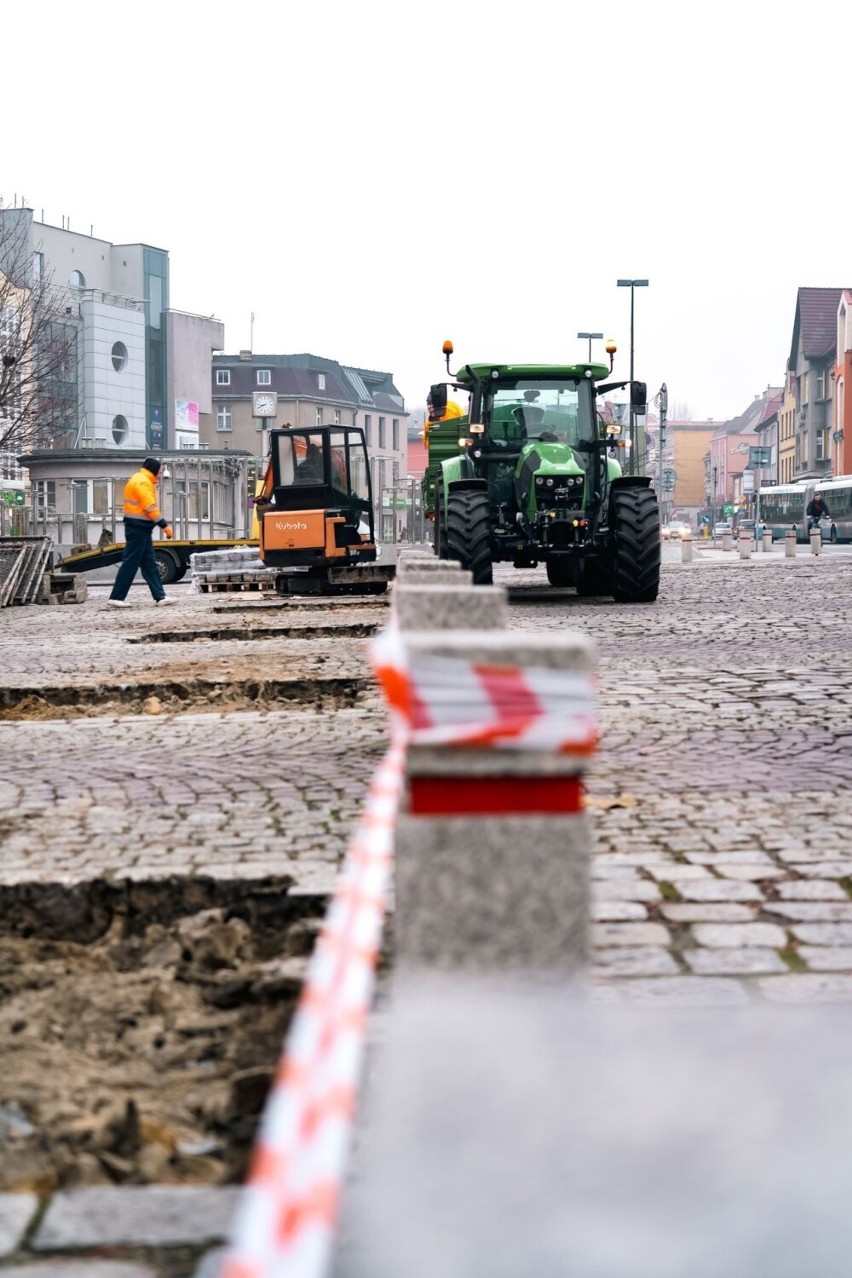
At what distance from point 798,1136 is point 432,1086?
65 centimetres

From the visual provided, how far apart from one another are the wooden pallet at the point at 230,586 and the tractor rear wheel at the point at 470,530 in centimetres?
1104

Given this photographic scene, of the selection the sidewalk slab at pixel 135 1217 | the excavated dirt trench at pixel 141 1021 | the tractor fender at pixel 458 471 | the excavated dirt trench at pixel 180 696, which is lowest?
the excavated dirt trench at pixel 180 696

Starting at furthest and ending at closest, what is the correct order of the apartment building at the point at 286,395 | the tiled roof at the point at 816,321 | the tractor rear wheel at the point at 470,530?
1. the apartment building at the point at 286,395
2. the tiled roof at the point at 816,321
3. the tractor rear wheel at the point at 470,530

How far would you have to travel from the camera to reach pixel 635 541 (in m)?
18.5

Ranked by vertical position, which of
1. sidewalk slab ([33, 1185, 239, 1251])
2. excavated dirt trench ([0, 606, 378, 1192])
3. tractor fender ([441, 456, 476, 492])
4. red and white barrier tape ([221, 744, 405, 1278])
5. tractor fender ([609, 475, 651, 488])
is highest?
tractor fender ([441, 456, 476, 492])

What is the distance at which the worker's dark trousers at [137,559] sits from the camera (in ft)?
71.0

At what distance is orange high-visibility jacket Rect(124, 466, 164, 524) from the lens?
2120 cm

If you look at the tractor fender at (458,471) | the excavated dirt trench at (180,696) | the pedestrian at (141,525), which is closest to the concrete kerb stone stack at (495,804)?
A: the excavated dirt trench at (180,696)

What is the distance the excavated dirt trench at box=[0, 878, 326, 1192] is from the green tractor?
13.6 meters

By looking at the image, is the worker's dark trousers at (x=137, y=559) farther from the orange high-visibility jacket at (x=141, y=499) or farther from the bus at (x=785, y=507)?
the bus at (x=785, y=507)

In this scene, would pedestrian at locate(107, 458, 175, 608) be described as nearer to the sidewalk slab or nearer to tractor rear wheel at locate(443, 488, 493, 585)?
tractor rear wheel at locate(443, 488, 493, 585)

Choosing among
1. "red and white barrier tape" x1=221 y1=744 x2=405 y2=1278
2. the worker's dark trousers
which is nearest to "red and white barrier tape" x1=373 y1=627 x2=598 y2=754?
"red and white barrier tape" x1=221 y1=744 x2=405 y2=1278

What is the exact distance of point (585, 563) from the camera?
2066 cm

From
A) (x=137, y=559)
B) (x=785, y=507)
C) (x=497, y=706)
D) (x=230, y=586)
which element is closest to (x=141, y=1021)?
(x=497, y=706)
